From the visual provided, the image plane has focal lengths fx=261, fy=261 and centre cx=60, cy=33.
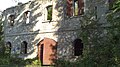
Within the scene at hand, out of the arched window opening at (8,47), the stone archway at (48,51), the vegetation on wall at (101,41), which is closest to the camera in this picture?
the vegetation on wall at (101,41)

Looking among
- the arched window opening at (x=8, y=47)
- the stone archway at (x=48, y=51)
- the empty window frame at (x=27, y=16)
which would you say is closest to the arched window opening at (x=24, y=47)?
the empty window frame at (x=27, y=16)

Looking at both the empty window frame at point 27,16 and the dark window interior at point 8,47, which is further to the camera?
the dark window interior at point 8,47

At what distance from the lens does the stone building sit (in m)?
21.3

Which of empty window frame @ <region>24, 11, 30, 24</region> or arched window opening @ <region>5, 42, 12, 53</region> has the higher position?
empty window frame @ <region>24, 11, 30, 24</region>

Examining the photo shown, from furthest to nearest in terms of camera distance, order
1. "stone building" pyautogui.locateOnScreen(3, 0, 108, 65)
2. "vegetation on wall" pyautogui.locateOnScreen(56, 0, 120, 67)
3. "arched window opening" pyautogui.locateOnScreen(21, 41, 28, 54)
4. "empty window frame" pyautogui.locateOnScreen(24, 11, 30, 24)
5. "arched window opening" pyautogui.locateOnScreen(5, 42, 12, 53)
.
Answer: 1. "arched window opening" pyautogui.locateOnScreen(5, 42, 12, 53)
2. "arched window opening" pyautogui.locateOnScreen(21, 41, 28, 54)
3. "empty window frame" pyautogui.locateOnScreen(24, 11, 30, 24)
4. "stone building" pyautogui.locateOnScreen(3, 0, 108, 65)
5. "vegetation on wall" pyautogui.locateOnScreen(56, 0, 120, 67)

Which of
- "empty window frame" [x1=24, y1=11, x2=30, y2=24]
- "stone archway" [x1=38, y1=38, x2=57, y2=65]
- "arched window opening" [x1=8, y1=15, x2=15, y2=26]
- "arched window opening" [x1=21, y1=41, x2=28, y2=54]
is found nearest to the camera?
"stone archway" [x1=38, y1=38, x2=57, y2=65]

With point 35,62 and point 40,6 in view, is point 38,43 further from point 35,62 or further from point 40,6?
point 40,6

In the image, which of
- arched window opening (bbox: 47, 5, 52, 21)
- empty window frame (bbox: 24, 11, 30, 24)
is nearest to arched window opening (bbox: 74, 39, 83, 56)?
arched window opening (bbox: 47, 5, 52, 21)

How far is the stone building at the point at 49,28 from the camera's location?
21328mm

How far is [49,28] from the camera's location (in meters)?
23.8

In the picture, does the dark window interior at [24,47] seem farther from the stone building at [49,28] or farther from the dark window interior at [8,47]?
the dark window interior at [8,47]

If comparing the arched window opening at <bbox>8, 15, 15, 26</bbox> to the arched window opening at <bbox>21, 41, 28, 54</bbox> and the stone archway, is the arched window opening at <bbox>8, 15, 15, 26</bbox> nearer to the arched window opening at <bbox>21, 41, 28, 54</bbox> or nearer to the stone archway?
the arched window opening at <bbox>21, 41, 28, 54</bbox>

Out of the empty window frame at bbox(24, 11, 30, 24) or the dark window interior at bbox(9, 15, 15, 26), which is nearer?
the empty window frame at bbox(24, 11, 30, 24)

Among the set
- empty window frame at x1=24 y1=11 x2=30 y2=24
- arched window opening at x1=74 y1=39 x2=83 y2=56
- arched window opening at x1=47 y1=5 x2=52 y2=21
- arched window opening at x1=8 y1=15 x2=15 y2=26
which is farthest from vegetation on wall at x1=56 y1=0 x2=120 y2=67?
arched window opening at x1=8 y1=15 x2=15 y2=26
